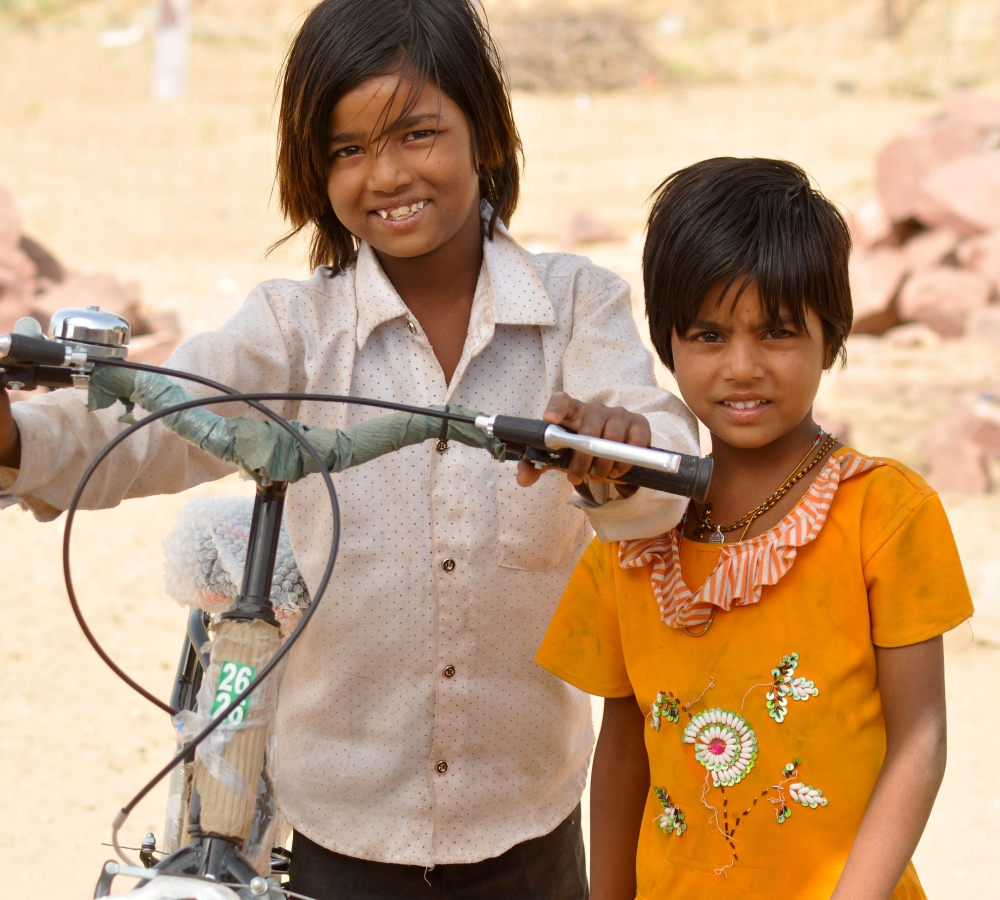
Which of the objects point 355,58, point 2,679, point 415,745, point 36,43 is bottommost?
point 2,679

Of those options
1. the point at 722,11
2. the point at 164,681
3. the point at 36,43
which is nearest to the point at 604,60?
the point at 722,11

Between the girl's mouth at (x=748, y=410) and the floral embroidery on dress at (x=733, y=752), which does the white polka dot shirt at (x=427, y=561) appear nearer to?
the girl's mouth at (x=748, y=410)

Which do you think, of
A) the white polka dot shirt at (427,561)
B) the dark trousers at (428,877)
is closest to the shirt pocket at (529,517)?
the white polka dot shirt at (427,561)

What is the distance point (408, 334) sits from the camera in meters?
1.98

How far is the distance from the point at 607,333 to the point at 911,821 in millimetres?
788

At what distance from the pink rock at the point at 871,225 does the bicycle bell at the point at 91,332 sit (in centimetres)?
884

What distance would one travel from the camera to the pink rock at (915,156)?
31.3ft

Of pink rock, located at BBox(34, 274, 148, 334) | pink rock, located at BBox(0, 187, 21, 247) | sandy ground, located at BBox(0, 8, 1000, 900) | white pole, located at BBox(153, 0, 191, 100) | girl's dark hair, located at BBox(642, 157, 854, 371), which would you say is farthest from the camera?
white pole, located at BBox(153, 0, 191, 100)

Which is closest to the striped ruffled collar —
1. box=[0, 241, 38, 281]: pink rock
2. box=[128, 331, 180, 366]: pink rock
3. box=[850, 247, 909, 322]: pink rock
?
box=[128, 331, 180, 366]: pink rock

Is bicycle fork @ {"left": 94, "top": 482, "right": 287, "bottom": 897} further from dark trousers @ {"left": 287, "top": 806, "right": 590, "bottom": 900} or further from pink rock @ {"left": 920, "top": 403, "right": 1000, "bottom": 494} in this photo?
pink rock @ {"left": 920, "top": 403, "right": 1000, "bottom": 494}

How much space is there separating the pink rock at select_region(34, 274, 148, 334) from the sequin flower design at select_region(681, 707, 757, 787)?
262 inches

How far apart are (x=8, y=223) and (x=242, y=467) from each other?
24.7 feet

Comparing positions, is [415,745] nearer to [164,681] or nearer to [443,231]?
[443,231]

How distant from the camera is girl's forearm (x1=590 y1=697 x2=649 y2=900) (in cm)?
183
